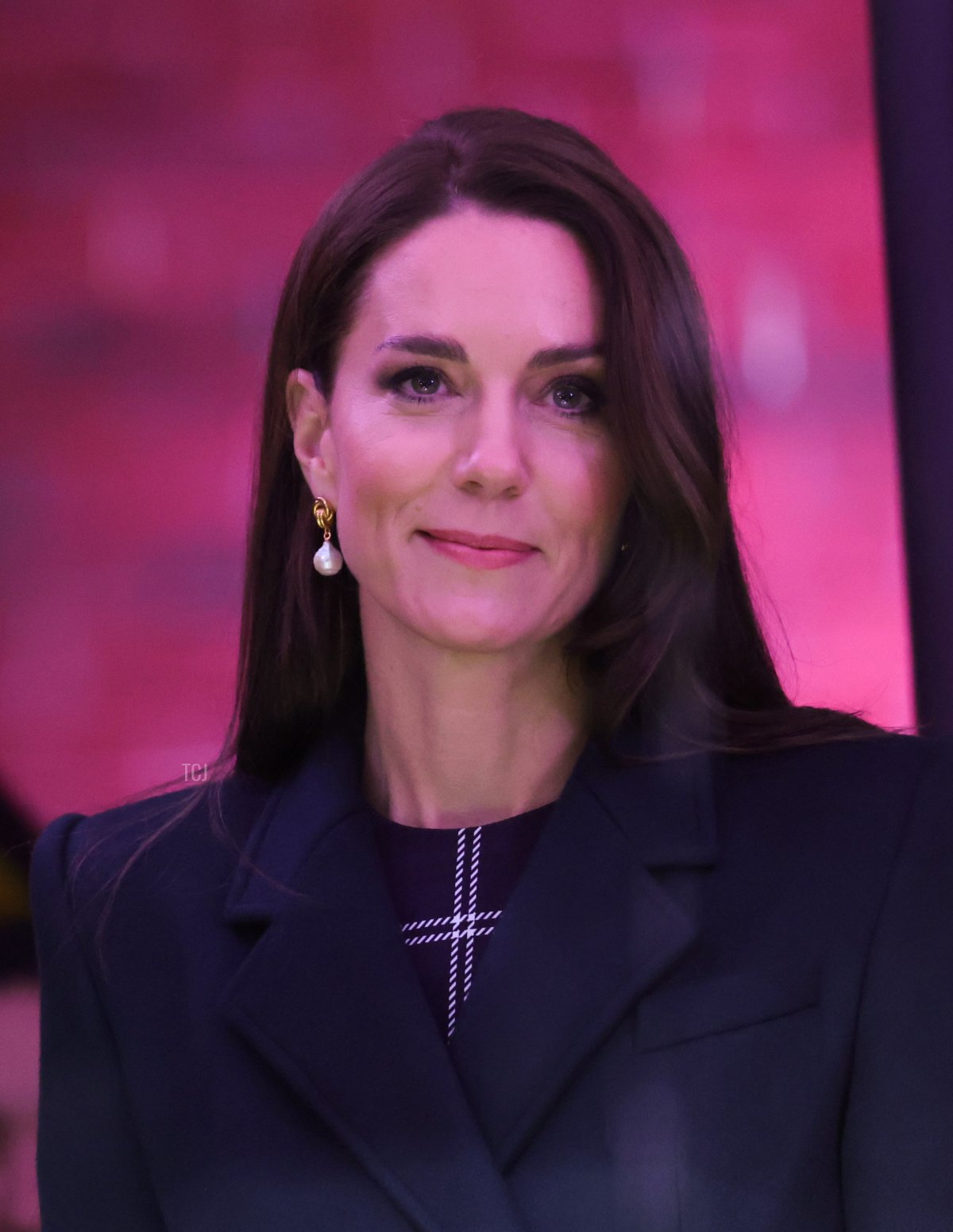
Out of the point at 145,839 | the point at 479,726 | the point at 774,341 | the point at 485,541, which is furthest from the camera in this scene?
the point at 774,341

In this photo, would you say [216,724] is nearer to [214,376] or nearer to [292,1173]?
[214,376]

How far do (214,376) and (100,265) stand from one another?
0.58ft

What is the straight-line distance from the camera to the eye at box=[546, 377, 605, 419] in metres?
1.36

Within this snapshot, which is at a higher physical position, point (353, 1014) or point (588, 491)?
point (588, 491)

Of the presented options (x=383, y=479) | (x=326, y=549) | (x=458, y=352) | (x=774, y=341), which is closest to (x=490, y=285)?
(x=458, y=352)

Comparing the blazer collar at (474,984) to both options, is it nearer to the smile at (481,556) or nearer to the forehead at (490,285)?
the smile at (481,556)

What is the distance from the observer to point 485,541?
4.35ft

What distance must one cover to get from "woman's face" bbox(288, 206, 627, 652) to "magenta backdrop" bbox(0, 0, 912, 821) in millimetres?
356

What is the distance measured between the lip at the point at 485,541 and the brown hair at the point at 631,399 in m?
0.13

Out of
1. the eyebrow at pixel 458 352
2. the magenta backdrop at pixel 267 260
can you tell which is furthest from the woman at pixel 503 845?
the magenta backdrop at pixel 267 260

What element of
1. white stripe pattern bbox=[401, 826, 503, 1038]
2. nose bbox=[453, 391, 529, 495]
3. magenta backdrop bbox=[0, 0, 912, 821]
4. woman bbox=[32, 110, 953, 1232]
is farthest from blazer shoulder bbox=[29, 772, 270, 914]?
nose bbox=[453, 391, 529, 495]

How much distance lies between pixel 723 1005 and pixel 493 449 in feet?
1.65

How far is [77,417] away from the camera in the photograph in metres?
1.69

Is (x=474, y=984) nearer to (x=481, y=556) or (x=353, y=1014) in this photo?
(x=353, y=1014)
